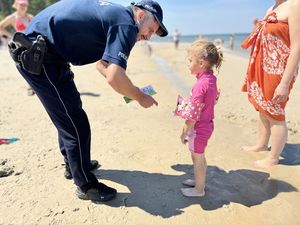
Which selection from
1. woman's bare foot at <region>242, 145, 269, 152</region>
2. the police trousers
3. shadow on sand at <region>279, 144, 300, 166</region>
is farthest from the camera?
woman's bare foot at <region>242, 145, 269, 152</region>

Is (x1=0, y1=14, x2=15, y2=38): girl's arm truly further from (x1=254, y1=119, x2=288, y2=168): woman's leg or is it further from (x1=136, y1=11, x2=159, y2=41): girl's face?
(x1=254, y1=119, x2=288, y2=168): woman's leg

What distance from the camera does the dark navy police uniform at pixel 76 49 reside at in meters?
2.73

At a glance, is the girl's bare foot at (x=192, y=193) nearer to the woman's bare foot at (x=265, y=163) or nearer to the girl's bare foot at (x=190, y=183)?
the girl's bare foot at (x=190, y=183)

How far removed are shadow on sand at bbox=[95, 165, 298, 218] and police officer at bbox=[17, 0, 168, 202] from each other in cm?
40

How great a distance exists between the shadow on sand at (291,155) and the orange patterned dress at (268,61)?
64 centimetres

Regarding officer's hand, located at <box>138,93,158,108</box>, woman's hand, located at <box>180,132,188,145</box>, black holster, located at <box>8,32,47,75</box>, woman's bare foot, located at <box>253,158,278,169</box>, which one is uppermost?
black holster, located at <box>8,32,47,75</box>

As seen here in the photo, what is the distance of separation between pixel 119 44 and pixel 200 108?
969 millimetres

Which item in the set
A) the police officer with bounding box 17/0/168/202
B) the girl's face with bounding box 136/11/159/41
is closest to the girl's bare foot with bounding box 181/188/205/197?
the police officer with bounding box 17/0/168/202

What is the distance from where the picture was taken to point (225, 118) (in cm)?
645

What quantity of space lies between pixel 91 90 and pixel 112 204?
→ 5640mm

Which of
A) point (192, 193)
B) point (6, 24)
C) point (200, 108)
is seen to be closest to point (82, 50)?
point (200, 108)

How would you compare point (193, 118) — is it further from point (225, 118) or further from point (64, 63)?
point (225, 118)

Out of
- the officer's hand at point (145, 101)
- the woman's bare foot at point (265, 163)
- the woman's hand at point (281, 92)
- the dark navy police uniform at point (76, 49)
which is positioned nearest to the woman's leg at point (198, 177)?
the officer's hand at point (145, 101)

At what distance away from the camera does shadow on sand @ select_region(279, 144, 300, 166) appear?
14.5ft
